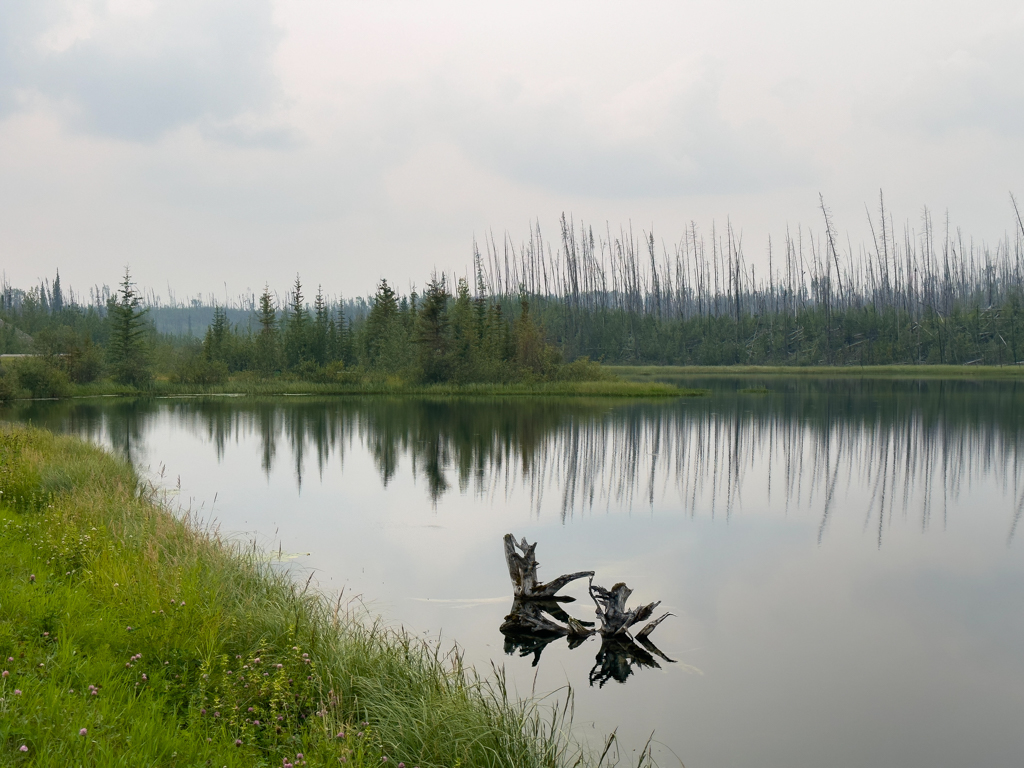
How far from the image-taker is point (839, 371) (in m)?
78.9

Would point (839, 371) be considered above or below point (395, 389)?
below

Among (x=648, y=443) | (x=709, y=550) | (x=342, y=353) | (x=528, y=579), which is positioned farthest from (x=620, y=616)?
(x=342, y=353)

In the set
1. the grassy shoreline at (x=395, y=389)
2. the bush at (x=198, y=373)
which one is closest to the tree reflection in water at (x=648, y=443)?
the grassy shoreline at (x=395, y=389)

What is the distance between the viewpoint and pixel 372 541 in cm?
1429

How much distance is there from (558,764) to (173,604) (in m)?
3.73

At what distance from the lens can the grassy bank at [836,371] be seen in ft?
236

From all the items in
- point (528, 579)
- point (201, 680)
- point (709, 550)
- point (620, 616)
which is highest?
point (201, 680)

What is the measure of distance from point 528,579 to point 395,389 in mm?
48055

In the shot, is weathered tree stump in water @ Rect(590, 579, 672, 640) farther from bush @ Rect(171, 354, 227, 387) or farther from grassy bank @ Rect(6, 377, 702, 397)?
bush @ Rect(171, 354, 227, 387)

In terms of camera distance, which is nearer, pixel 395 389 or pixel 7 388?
pixel 7 388

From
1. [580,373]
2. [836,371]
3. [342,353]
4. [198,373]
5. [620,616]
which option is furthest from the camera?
[836,371]

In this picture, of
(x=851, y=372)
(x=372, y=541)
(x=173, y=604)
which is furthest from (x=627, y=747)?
(x=851, y=372)

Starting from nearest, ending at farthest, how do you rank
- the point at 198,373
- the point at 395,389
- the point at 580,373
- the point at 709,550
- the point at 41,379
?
the point at 709,550 < the point at 41,379 < the point at 395,389 < the point at 580,373 < the point at 198,373

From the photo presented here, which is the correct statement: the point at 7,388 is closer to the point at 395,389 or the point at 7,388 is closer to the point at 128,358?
the point at 128,358
